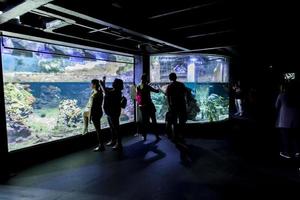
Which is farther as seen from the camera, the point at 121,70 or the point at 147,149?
the point at 121,70

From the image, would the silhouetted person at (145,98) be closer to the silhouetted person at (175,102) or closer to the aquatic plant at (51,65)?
the silhouetted person at (175,102)

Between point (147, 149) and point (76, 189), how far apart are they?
A: 271cm

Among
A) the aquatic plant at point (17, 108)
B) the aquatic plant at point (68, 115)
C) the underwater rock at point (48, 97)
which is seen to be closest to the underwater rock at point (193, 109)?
the aquatic plant at point (68, 115)

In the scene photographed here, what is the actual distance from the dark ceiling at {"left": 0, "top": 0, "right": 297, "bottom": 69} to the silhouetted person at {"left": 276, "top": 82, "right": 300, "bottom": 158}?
1.50 meters

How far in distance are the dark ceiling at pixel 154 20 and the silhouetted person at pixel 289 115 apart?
1.50 metres

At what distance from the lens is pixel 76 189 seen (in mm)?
3889

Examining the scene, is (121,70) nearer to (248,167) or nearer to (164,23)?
(164,23)

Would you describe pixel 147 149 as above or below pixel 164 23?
below

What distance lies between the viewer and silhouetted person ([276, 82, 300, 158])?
5016 mm

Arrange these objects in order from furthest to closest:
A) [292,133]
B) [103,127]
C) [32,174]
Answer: [103,127], [292,133], [32,174]

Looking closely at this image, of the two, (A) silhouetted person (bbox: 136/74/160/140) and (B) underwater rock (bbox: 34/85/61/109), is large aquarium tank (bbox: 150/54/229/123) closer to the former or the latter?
Answer: (A) silhouetted person (bbox: 136/74/160/140)

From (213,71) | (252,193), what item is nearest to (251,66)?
(213,71)

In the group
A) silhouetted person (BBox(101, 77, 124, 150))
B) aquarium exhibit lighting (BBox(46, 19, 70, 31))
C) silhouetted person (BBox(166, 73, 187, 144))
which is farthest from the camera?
silhouetted person (BBox(166, 73, 187, 144))

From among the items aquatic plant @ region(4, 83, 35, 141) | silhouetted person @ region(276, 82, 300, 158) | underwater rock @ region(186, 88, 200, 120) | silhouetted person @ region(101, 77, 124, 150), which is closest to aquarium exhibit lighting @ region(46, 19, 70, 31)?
aquatic plant @ region(4, 83, 35, 141)
